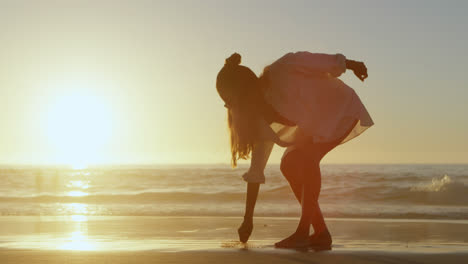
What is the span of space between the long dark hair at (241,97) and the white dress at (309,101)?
8cm

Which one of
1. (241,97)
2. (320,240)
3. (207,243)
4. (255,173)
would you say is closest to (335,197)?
(207,243)

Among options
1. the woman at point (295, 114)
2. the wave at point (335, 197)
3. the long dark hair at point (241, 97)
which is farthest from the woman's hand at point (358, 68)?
the wave at point (335, 197)

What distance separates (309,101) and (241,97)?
47 cm

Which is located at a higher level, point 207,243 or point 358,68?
point 358,68

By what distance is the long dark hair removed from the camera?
14.5ft

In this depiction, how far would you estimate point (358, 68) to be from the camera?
14.0ft

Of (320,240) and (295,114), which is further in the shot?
(320,240)

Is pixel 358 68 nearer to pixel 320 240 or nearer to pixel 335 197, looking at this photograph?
pixel 320 240

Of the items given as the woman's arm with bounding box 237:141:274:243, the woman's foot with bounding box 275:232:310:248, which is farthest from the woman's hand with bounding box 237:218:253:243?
the woman's foot with bounding box 275:232:310:248

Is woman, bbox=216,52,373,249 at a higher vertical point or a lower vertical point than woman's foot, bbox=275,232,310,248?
higher

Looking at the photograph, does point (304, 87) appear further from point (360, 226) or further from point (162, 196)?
point (162, 196)

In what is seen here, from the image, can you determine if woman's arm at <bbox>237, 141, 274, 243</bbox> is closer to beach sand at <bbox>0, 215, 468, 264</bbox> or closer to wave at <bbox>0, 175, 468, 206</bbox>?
beach sand at <bbox>0, 215, 468, 264</bbox>

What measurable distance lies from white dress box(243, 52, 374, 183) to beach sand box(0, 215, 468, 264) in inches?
28.6

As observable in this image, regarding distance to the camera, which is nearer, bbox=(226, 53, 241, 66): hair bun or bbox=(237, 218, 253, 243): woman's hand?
bbox=(226, 53, 241, 66): hair bun
